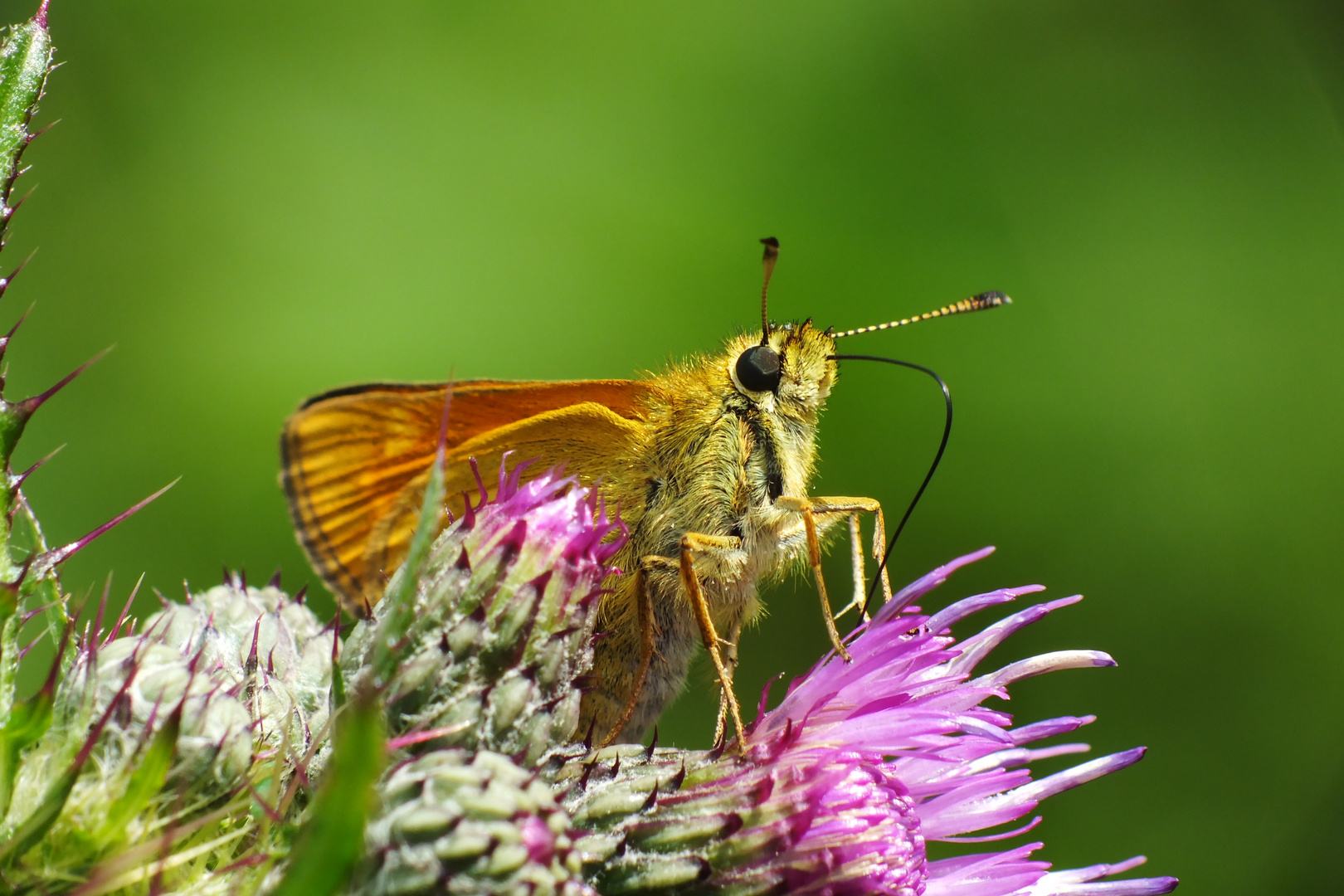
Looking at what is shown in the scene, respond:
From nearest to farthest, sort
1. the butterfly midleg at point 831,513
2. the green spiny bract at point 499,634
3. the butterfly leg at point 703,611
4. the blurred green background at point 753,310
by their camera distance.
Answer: the green spiny bract at point 499,634 < the butterfly leg at point 703,611 < the butterfly midleg at point 831,513 < the blurred green background at point 753,310

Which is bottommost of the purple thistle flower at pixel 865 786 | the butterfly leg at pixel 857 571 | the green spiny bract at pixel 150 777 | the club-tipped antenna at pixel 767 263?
the purple thistle flower at pixel 865 786

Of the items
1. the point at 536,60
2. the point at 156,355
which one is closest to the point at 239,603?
the point at 156,355

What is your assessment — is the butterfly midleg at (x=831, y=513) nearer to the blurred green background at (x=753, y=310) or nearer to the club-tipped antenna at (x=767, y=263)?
the club-tipped antenna at (x=767, y=263)

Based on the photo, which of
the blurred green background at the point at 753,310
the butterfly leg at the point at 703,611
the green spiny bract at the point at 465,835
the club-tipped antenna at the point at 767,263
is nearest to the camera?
the green spiny bract at the point at 465,835

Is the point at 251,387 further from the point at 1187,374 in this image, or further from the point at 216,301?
the point at 1187,374

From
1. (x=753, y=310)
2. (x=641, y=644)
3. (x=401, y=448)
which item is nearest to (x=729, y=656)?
(x=641, y=644)

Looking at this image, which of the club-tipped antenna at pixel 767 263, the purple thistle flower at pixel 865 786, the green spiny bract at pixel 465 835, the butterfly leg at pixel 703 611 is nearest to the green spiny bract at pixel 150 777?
the green spiny bract at pixel 465 835
